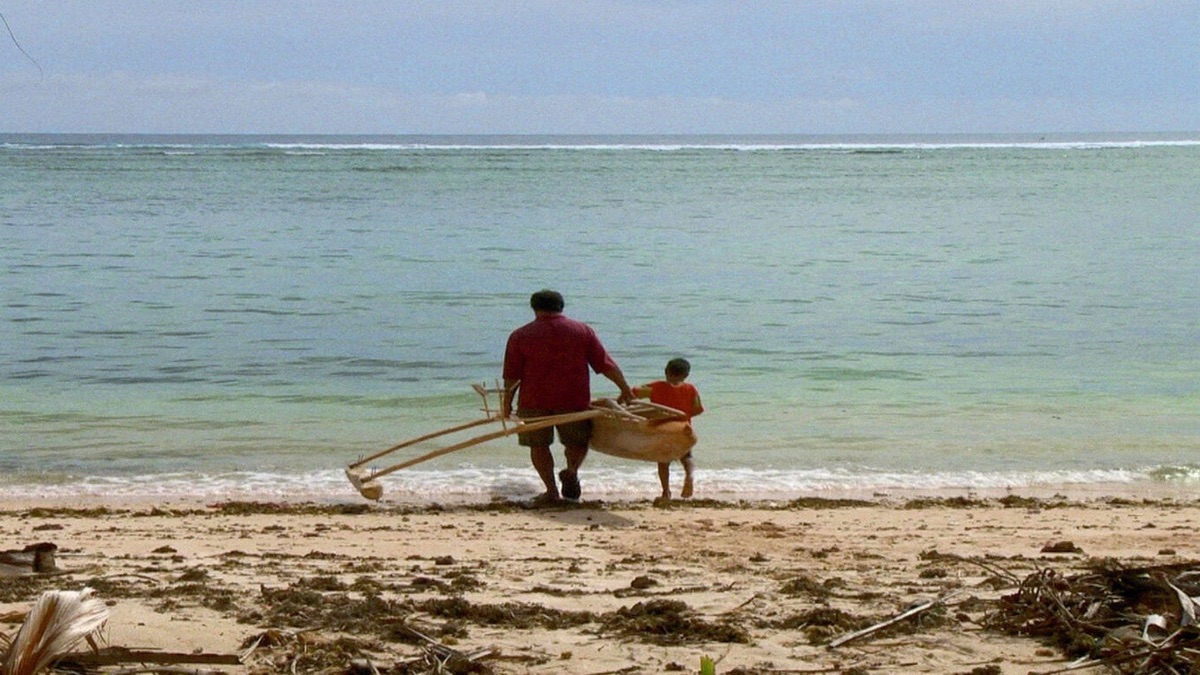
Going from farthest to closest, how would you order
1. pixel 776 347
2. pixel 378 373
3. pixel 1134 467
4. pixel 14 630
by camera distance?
pixel 776 347 → pixel 378 373 → pixel 1134 467 → pixel 14 630

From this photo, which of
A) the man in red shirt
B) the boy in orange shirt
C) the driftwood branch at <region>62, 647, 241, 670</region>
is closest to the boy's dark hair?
the boy in orange shirt

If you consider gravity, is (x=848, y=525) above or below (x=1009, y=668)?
below

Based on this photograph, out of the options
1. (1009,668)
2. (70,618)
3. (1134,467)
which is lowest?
(1134,467)

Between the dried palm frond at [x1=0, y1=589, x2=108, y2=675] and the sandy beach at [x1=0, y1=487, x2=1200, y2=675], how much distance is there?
474mm

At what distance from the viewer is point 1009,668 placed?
166 inches

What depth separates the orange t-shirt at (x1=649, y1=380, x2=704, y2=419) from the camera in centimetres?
826

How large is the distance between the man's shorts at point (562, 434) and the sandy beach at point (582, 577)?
40cm

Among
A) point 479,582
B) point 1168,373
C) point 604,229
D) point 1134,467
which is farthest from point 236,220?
point 479,582

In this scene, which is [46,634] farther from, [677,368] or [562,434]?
[677,368]

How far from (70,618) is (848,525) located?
4817 millimetres

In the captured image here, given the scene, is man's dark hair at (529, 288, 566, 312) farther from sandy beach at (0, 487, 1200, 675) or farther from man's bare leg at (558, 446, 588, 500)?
sandy beach at (0, 487, 1200, 675)

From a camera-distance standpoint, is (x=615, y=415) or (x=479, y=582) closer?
(x=479, y=582)

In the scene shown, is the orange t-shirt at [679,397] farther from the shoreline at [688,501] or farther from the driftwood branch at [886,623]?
the driftwood branch at [886,623]

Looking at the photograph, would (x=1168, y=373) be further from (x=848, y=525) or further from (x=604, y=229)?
(x=604, y=229)
